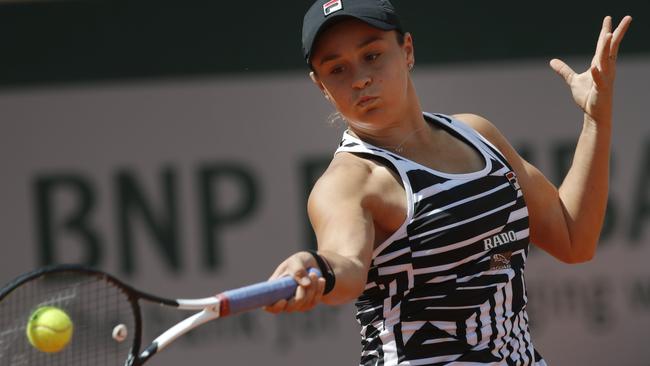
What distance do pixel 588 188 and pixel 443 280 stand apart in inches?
24.7

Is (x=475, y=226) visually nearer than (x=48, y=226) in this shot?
Yes

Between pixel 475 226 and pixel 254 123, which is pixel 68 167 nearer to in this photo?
pixel 254 123

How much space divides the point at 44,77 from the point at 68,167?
471 millimetres

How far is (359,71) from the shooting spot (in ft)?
9.47

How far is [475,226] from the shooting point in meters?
2.84

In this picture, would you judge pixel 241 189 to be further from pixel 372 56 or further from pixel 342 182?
pixel 342 182

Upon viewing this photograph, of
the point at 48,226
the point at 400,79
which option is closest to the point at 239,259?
the point at 48,226

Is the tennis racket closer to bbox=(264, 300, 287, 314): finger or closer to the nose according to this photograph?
bbox=(264, 300, 287, 314): finger

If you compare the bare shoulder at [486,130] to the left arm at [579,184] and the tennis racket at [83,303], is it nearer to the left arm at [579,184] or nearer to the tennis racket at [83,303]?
the left arm at [579,184]

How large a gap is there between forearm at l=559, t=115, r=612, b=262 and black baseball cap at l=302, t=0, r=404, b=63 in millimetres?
646

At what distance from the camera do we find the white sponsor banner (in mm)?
6027

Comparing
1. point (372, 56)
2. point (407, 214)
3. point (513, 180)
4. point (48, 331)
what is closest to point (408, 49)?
point (372, 56)

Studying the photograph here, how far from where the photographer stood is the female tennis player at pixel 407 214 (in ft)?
9.08

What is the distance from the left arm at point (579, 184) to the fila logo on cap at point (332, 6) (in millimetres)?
551
